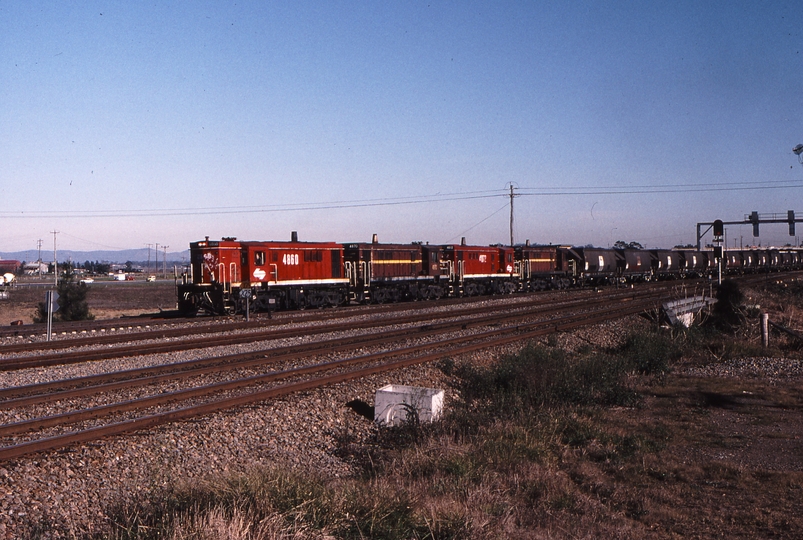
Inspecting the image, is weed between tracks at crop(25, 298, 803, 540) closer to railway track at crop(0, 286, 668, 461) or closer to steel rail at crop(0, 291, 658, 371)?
railway track at crop(0, 286, 668, 461)

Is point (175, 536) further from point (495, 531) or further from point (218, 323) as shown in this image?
point (218, 323)

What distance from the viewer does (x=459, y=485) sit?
6.52m

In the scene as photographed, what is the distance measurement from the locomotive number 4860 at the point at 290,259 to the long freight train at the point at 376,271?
42 mm

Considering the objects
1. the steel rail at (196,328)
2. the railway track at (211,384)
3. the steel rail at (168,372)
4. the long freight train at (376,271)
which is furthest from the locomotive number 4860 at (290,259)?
the steel rail at (168,372)

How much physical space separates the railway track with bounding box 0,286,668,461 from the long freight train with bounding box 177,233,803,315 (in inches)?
372

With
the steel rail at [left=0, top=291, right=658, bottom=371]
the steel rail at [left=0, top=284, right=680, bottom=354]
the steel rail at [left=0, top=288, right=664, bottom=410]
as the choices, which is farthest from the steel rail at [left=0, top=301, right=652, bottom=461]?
the steel rail at [left=0, top=284, right=680, bottom=354]

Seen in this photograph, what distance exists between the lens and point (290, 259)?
2823 cm

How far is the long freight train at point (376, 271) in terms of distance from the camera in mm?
26375

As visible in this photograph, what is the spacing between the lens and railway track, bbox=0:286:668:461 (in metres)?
8.63

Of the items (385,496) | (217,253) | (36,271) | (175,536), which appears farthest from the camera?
(36,271)

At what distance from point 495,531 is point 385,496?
1.00 meters

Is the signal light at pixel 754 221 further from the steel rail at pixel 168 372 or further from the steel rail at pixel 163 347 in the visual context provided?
the steel rail at pixel 168 372

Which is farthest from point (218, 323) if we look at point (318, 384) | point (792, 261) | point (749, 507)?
point (792, 261)

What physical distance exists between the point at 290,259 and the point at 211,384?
16.8 meters
